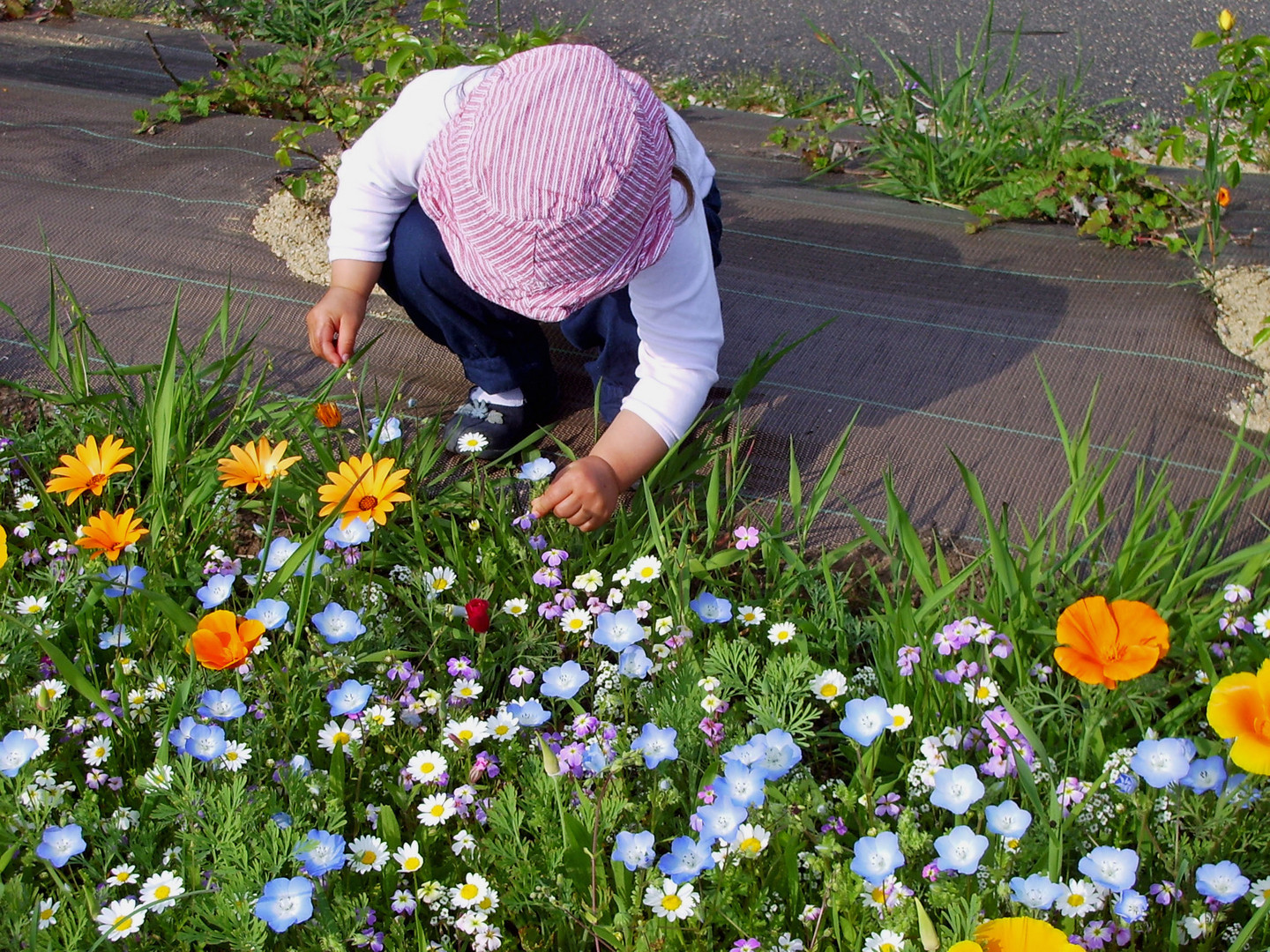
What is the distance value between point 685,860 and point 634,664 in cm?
32

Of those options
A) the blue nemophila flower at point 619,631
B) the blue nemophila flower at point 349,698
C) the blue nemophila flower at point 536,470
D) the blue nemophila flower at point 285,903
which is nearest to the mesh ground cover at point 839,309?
the blue nemophila flower at point 536,470

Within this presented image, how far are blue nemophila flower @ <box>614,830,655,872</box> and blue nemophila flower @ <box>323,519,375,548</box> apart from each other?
58 centimetres

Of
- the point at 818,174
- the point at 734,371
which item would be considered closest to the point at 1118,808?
the point at 734,371

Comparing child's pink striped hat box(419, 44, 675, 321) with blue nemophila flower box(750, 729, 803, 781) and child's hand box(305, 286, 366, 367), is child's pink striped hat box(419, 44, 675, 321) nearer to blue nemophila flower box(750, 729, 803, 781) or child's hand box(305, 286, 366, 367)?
child's hand box(305, 286, 366, 367)

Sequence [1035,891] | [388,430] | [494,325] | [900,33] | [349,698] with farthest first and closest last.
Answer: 1. [900,33]
2. [494,325]
3. [388,430]
4. [349,698]
5. [1035,891]

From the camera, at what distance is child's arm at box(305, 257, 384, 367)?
73.8 inches

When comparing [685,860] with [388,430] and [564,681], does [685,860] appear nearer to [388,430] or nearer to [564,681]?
[564,681]

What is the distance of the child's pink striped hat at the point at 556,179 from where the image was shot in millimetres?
1422

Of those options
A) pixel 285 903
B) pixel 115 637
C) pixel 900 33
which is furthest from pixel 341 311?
pixel 900 33

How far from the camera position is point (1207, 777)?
1.22 metres

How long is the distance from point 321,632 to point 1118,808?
99 cm

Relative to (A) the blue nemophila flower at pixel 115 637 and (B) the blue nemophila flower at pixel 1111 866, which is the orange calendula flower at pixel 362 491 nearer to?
(A) the blue nemophila flower at pixel 115 637

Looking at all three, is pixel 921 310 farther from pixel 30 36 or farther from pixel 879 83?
pixel 30 36

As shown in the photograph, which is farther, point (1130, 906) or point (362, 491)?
point (362, 491)
